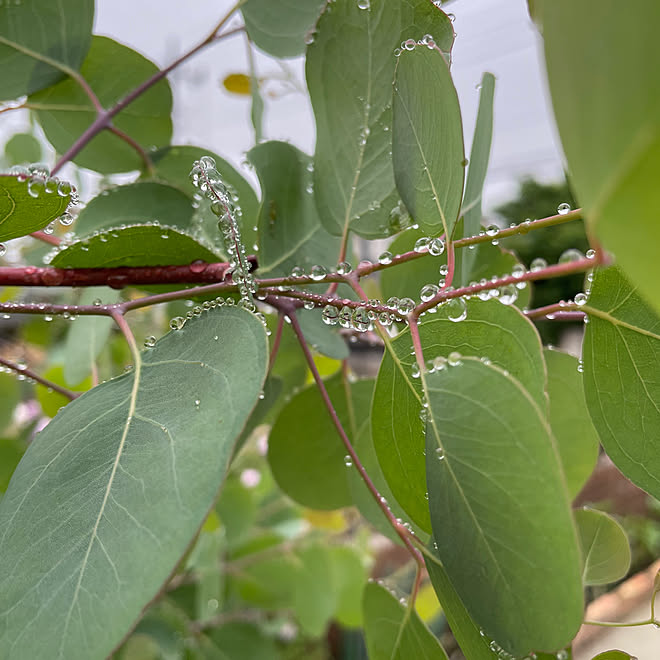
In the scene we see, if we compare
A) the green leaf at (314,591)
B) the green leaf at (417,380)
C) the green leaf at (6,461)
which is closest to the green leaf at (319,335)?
the green leaf at (417,380)

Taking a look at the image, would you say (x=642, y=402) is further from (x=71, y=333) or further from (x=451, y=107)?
(x=71, y=333)

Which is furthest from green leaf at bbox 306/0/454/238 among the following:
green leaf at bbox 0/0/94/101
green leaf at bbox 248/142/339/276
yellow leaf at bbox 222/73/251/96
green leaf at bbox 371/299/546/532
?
yellow leaf at bbox 222/73/251/96

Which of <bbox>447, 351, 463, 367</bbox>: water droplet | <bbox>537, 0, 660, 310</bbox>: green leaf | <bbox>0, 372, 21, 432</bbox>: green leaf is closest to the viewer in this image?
<bbox>537, 0, 660, 310</bbox>: green leaf

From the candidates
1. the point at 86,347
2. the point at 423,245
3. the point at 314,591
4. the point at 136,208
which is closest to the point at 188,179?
the point at 136,208

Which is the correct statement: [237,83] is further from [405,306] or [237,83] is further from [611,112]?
[611,112]

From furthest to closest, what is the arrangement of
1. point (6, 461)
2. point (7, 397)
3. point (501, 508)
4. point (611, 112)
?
point (7, 397)
point (6, 461)
point (501, 508)
point (611, 112)

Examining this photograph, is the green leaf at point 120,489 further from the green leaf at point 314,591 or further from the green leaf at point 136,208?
the green leaf at point 314,591

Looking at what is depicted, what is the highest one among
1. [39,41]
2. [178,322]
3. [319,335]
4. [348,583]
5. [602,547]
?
[39,41]

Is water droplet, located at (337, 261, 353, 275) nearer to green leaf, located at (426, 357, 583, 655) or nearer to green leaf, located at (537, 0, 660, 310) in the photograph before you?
green leaf, located at (426, 357, 583, 655)
